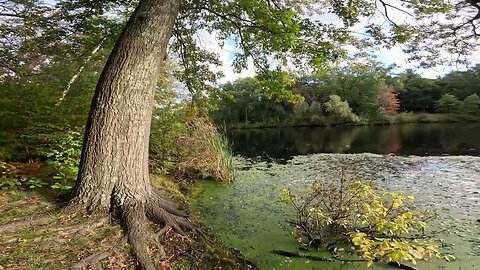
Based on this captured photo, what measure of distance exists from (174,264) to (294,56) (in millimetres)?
3970

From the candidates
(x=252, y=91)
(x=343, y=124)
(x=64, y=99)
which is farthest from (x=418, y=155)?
(x=252, y=91)

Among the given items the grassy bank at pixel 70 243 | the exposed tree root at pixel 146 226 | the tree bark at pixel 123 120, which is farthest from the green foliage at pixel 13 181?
the exposed tree root at pixel 146 226

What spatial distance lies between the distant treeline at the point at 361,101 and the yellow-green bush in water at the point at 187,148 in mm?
23864

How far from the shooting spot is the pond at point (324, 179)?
4527 millimetres

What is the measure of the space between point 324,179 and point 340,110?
82.4 ft

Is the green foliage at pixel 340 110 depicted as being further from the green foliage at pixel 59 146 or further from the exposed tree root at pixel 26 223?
the exposed tree root at pixel 26 223

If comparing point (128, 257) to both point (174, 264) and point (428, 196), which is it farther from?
point (428, 196)

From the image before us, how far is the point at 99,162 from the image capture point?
367 cm

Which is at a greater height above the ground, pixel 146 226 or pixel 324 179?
pixel 146 226

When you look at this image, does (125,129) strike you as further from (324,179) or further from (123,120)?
(324,179)

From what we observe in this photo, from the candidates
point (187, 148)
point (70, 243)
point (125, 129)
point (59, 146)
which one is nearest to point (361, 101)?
point (187, 148)

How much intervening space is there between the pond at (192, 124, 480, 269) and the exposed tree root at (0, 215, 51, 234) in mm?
2218

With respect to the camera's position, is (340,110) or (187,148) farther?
(340,110)

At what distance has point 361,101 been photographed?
3550 cm
